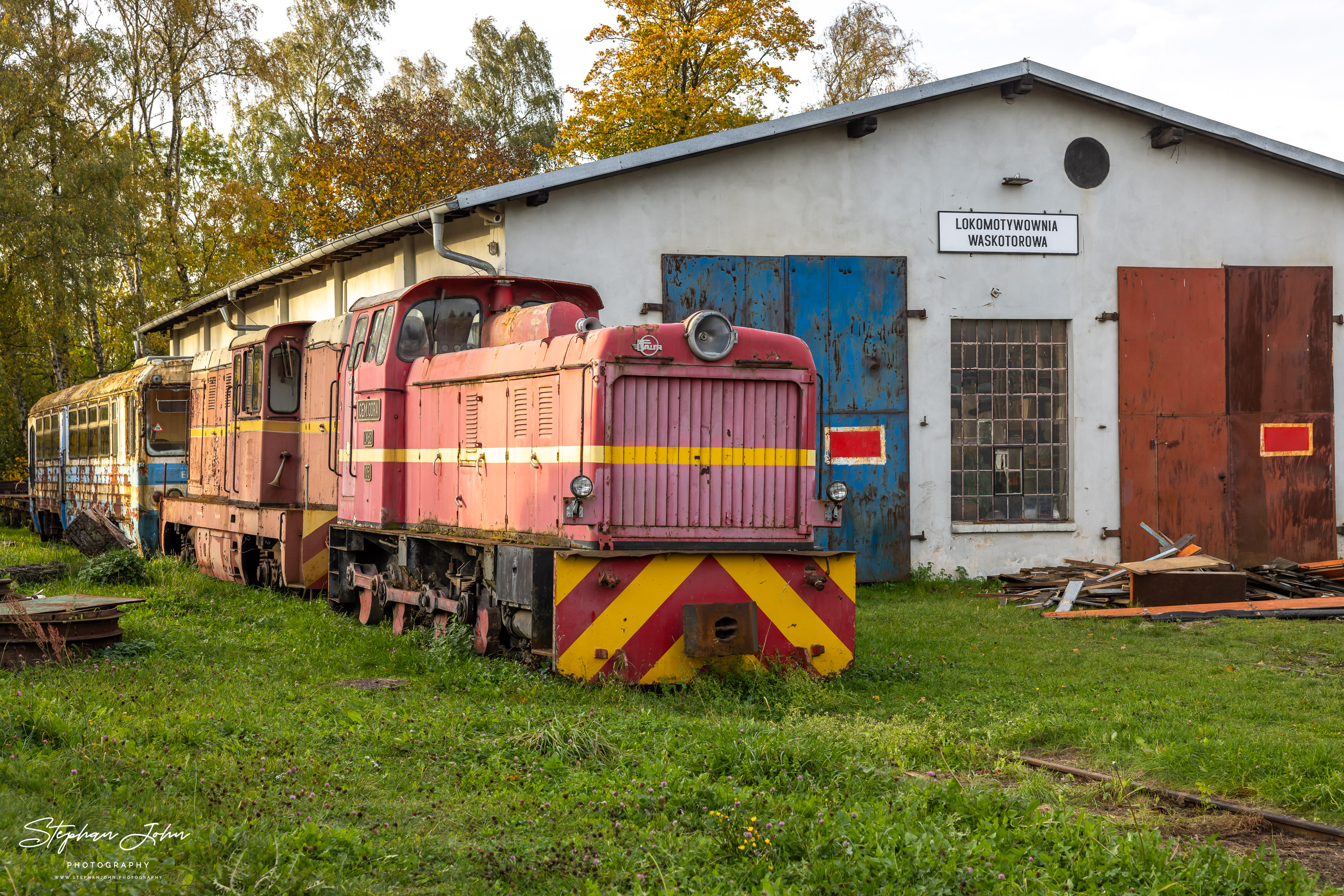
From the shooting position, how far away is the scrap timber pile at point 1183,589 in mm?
10992

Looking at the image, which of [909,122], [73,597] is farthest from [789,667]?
[909,122]

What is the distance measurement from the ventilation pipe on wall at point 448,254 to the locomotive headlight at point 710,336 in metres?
5.01

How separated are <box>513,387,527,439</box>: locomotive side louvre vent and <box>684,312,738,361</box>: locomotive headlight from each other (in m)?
1.37

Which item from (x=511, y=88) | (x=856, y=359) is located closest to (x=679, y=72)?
(x=511, y=88)

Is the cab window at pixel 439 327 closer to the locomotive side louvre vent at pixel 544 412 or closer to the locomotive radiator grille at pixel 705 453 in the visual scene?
the locomotive side louvre vent at pixel 544 412

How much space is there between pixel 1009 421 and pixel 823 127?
14.0 feet

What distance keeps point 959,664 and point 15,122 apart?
2353 centimetres

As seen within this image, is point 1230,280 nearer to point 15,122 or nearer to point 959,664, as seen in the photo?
point 959,664

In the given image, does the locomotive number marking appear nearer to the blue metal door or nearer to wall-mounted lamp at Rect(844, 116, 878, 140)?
the blue metal door

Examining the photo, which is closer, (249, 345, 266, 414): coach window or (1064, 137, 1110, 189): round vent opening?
(249, 345, 266, 414): coach window

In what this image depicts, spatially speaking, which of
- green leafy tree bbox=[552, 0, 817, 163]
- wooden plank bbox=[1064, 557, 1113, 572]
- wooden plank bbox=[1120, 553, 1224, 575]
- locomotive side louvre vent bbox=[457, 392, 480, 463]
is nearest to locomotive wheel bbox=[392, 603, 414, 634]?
locomotive side louvre vent bbox=[457, 392, 480, 463]

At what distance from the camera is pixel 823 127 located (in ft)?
44.9

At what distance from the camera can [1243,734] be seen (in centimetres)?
607

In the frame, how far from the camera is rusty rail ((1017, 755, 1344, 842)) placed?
4586mm
